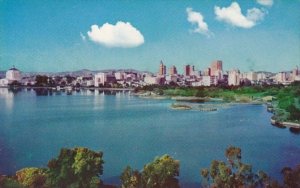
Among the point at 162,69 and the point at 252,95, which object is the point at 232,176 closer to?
the point at 162,69

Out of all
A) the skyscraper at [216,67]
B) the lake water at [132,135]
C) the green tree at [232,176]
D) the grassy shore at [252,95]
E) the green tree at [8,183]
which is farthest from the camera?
the grassy shore at [252,95]

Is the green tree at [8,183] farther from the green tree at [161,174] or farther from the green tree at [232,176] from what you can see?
the green tree at [232,176]

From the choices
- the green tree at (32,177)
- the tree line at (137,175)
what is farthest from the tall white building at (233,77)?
the green tree at (32,177)

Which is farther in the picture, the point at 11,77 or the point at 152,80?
the point at 152,80

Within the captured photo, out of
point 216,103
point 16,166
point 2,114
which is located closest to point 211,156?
point 216,103

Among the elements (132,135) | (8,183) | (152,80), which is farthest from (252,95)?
(8,183)

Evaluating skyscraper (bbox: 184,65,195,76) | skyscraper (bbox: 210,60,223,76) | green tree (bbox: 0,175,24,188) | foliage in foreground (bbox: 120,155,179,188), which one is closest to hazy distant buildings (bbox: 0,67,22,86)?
green tree (bbox: 0,175,24,188)

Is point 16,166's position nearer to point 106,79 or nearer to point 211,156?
point 106,79
